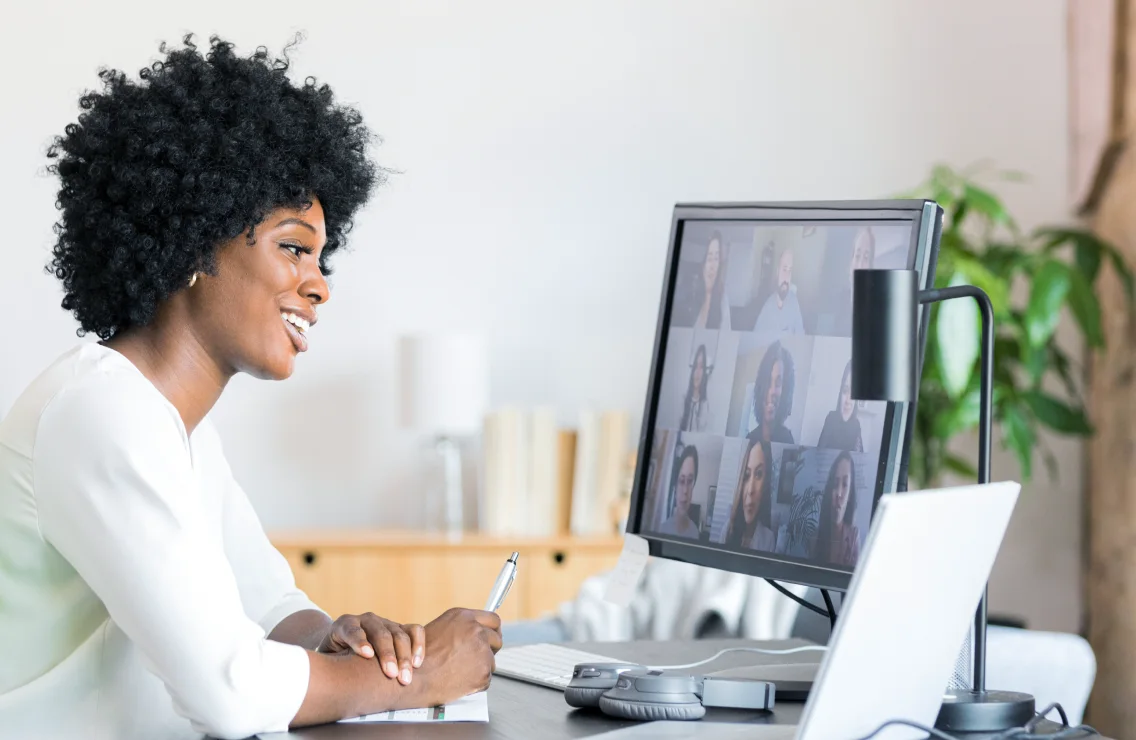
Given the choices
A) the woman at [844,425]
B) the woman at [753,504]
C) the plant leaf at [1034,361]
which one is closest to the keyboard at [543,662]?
the woman at [753,504]

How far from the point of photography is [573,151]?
3.85 metres

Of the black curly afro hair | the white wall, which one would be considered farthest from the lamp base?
the white wall

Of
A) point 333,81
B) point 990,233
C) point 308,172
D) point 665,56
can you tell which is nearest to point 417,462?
point 333,81

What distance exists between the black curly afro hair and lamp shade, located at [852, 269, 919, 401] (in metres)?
0.70

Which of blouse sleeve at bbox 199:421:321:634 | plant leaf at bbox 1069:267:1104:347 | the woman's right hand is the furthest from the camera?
plant leaf at bbox 1069:267:1104:347

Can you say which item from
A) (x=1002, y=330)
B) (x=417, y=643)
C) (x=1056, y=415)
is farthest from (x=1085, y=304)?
(x=417, y=643)

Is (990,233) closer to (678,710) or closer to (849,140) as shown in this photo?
(849,140)

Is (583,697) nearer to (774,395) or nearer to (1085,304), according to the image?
(774,395)

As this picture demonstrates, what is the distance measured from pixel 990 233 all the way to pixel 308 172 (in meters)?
2.82

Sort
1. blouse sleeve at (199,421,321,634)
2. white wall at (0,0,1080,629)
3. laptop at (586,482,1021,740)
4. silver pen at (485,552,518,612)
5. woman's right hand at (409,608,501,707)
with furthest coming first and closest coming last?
white wall at (0,0,1080,629)
blouse sleeve at (199,421,321,634)
silver pen at (485,552,518,612)
woman's right hand at (409,608,501,707)
laptop at (586,482,1021,740)

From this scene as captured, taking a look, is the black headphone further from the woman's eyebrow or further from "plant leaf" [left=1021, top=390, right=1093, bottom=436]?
"plant leaf" [left=1021, top=390, right=1093, bottom=436]

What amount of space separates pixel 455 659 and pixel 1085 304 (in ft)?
7.43

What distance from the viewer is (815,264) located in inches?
49.8

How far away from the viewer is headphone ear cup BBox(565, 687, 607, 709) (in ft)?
3.95
